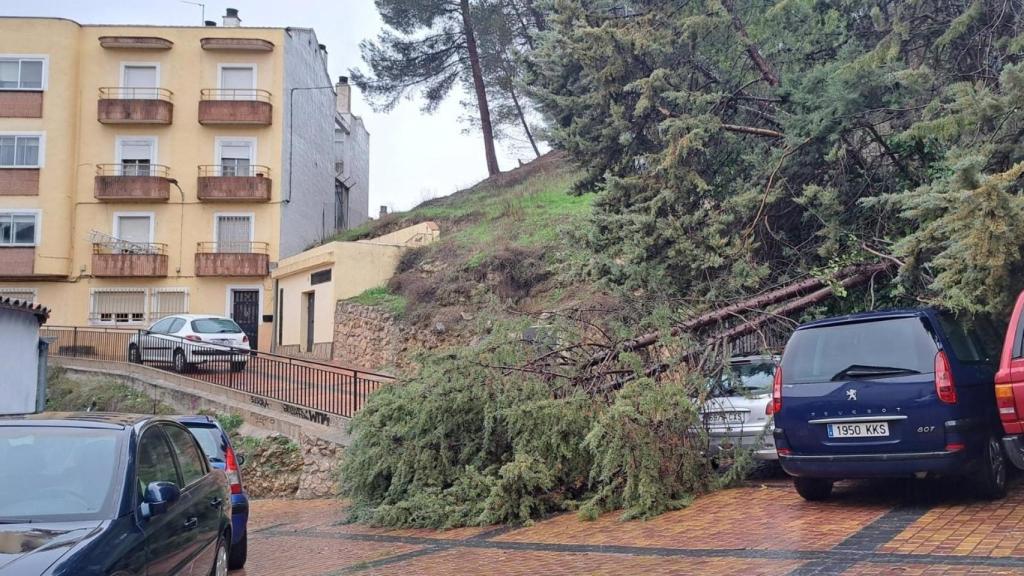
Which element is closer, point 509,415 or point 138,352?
point 509,415

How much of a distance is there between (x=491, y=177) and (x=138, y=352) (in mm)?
23207

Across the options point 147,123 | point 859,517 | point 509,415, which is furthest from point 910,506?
point 147,123

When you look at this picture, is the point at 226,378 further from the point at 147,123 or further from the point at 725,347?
the point at 147,123

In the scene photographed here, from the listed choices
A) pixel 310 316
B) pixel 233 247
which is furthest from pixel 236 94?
pixel 310 316

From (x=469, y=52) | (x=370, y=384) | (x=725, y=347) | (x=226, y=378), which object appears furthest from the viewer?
(x=469, y=52)

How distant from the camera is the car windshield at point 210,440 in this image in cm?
969

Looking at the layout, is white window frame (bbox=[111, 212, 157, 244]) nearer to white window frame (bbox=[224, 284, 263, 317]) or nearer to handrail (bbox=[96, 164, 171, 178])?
handrail (bbox=[96, 164, 171, 178])

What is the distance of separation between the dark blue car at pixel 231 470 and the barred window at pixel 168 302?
86.2ft

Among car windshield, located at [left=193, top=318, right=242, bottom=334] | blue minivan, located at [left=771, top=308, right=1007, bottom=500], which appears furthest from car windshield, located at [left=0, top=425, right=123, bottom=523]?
car windshield, located at [left=193, top=318, right=242, bottom=334]

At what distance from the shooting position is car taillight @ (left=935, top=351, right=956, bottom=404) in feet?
24.9

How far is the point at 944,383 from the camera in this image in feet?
25.0

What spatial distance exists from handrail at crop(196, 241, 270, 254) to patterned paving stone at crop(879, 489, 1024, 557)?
3073 centimetres

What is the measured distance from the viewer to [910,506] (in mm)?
8195

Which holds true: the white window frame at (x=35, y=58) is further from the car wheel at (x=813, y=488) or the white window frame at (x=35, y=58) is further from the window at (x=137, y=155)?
the car wheel at (x=813, y=488)
